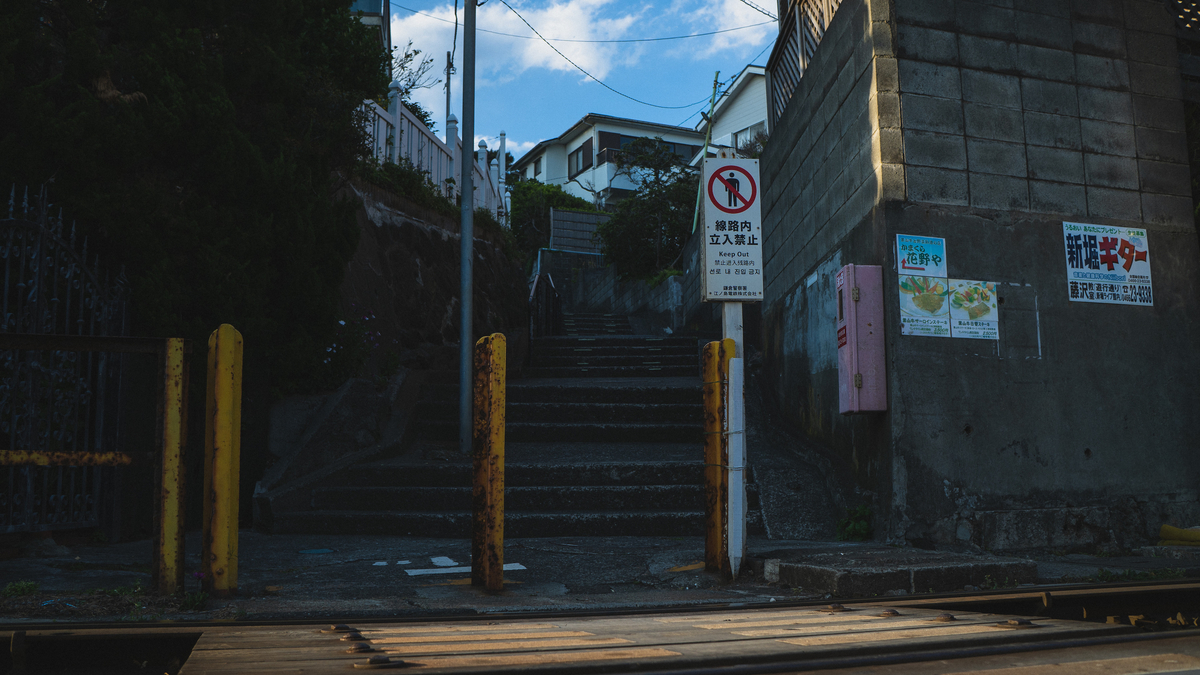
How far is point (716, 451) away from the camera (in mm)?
4617

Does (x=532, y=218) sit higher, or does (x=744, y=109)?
(x=744, y=109)

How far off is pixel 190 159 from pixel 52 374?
80.8 inches

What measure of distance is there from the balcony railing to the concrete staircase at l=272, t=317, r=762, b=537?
3342 millimetres

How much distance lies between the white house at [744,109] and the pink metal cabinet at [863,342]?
810 inches

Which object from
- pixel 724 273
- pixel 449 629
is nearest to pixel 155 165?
pixel 724 273

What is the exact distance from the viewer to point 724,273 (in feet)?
15.4

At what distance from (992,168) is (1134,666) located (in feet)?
14.9

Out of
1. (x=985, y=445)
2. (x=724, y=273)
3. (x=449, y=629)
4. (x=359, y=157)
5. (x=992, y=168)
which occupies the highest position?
(x=359, y=157)

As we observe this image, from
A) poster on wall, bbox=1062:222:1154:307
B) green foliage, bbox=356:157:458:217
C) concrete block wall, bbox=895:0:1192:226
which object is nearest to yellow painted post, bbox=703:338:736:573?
concrete block wall, bbox=895:0:1192:226

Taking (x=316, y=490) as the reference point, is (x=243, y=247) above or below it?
above

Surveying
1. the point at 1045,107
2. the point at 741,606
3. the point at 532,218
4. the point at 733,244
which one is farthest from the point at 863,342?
the point at 532,218

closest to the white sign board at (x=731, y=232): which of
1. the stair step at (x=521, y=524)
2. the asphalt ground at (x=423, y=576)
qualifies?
the asphalt ground at (x=423, y=576)

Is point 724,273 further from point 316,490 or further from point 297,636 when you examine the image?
point 316,490

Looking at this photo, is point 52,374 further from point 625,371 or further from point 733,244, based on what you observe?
point 625,371
